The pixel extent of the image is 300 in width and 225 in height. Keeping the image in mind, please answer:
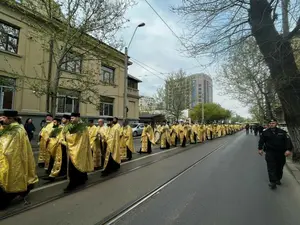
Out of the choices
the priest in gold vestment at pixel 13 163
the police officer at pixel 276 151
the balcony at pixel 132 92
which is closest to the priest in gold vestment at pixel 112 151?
the priest in gold vestment at pixel 13 163

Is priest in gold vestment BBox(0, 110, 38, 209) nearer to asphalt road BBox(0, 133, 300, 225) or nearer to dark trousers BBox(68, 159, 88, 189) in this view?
asphalt road BBox(0, 133, 300, 225)

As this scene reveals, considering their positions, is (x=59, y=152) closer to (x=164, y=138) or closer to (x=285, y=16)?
(x=285, y=16)

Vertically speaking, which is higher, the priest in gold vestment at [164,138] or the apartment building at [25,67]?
the apartment building at [25,67]

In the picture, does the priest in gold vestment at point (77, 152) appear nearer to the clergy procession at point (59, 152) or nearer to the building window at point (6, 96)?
the clergy procession at point (59, 152)

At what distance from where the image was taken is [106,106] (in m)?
31.0

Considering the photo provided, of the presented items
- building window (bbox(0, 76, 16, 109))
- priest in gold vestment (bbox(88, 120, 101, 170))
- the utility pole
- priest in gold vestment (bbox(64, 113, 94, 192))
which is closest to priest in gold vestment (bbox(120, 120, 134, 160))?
priest in gold vestment (bbox(88, 120, 101, 170))

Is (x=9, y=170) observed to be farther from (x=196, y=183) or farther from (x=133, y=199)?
(x=196, y=183)

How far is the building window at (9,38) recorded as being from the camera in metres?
18.2

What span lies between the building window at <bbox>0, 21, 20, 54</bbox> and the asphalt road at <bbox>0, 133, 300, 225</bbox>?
612 inches

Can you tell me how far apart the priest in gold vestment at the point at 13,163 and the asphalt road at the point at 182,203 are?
0.57 meters

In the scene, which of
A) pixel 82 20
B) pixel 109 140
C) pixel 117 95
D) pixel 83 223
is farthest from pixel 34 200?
pixel 117 95

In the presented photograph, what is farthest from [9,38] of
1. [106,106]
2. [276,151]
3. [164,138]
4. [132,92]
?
[132,92]

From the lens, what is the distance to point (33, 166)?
18.3 ft

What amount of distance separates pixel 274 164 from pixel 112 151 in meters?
4.89
